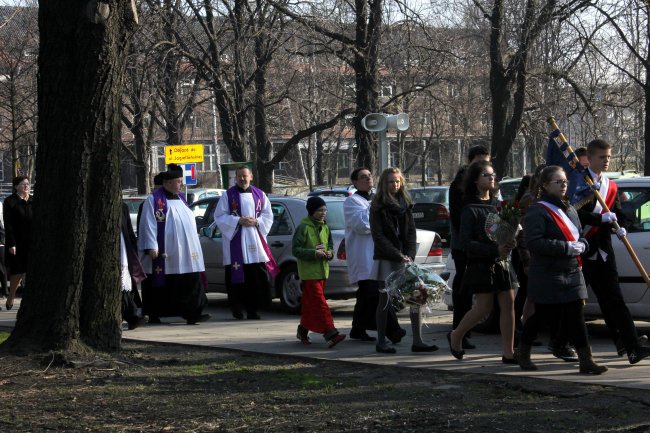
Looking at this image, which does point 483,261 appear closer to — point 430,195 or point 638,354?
point 638,354

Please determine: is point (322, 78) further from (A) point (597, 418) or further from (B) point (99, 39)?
(A) point (597, 418)

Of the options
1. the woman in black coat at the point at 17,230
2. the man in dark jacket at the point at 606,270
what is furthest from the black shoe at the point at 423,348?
the woman in black coat at the point at 17,230

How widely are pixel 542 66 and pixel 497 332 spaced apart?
13.6 m

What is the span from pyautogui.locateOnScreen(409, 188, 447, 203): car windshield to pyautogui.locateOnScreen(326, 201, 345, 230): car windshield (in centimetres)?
1441

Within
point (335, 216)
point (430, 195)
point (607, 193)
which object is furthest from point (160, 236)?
point (430, 195)

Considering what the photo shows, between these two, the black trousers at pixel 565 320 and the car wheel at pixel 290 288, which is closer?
the black trousers at pixel 565 320

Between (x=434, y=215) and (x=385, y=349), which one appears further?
(x=434, y=215)

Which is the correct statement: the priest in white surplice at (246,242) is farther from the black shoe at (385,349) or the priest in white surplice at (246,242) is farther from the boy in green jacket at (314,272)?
the black shoe at (385,349)

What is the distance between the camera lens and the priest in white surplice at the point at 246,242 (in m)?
13.2

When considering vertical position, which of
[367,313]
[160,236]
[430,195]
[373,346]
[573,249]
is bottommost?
[373,346]

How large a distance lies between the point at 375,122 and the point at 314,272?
18.3 ft

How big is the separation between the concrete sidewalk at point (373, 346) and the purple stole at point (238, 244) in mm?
582

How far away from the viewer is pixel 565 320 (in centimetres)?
837

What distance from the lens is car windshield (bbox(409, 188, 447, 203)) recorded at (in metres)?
28.8
